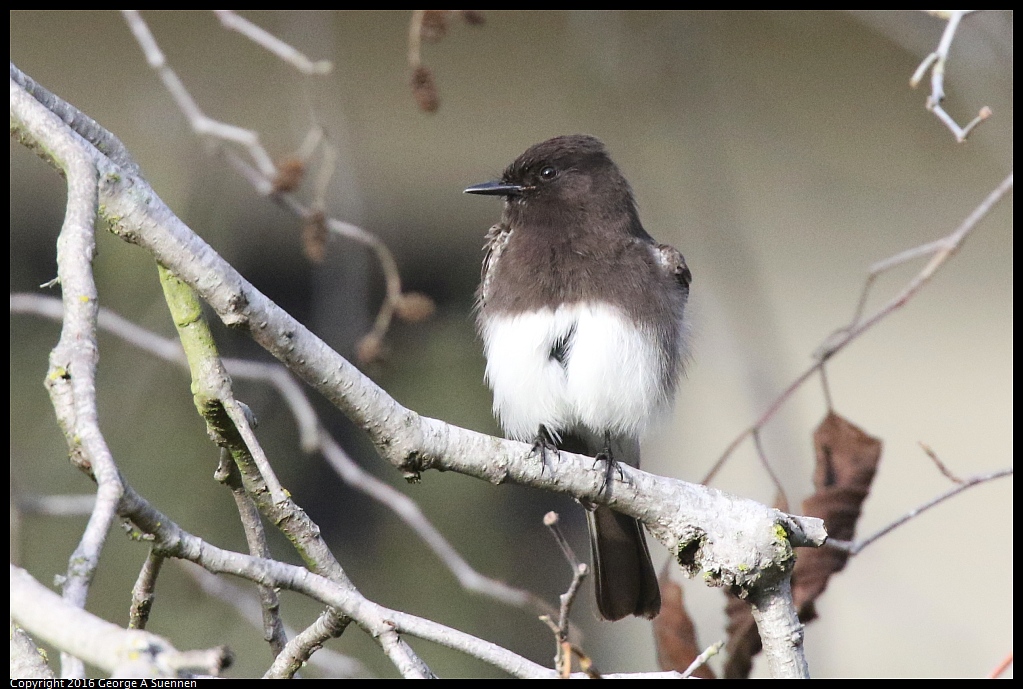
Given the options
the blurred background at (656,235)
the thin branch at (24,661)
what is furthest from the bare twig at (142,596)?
the blurred background at (656,235)

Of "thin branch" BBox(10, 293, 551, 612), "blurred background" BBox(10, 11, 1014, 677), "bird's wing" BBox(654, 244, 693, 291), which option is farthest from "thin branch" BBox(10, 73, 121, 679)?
"blurred background" BBox(10, 11, 1014, 677)

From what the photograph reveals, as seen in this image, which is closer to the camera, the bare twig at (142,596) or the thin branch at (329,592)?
the thin branch at (329,592)

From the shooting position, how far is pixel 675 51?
6.77 meters

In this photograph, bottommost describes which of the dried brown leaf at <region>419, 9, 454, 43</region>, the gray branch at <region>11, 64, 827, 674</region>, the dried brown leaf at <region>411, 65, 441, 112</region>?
the gray branch at <region>11, 64, 827, 674</region>

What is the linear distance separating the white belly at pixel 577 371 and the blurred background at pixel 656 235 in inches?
86.5

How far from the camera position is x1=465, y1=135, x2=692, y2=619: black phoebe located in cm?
337

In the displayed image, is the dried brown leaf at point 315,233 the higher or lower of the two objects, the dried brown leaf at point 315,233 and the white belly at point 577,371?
the higher

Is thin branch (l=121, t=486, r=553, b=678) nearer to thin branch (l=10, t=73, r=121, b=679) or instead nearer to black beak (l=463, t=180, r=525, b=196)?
thin branch (l=10, t=73, r=121, b=679)

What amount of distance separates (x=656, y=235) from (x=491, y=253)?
335 centimetres

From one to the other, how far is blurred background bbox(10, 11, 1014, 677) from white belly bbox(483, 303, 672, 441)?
2.20 metres

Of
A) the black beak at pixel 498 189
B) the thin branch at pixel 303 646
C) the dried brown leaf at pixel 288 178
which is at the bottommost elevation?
the thin branch at pixel 303 646

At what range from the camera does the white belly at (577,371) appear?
3334 millimetres

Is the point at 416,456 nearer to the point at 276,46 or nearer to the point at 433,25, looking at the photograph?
the point at 276,46

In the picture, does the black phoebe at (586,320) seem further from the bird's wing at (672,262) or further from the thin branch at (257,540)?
the thin branch at (257,540)
